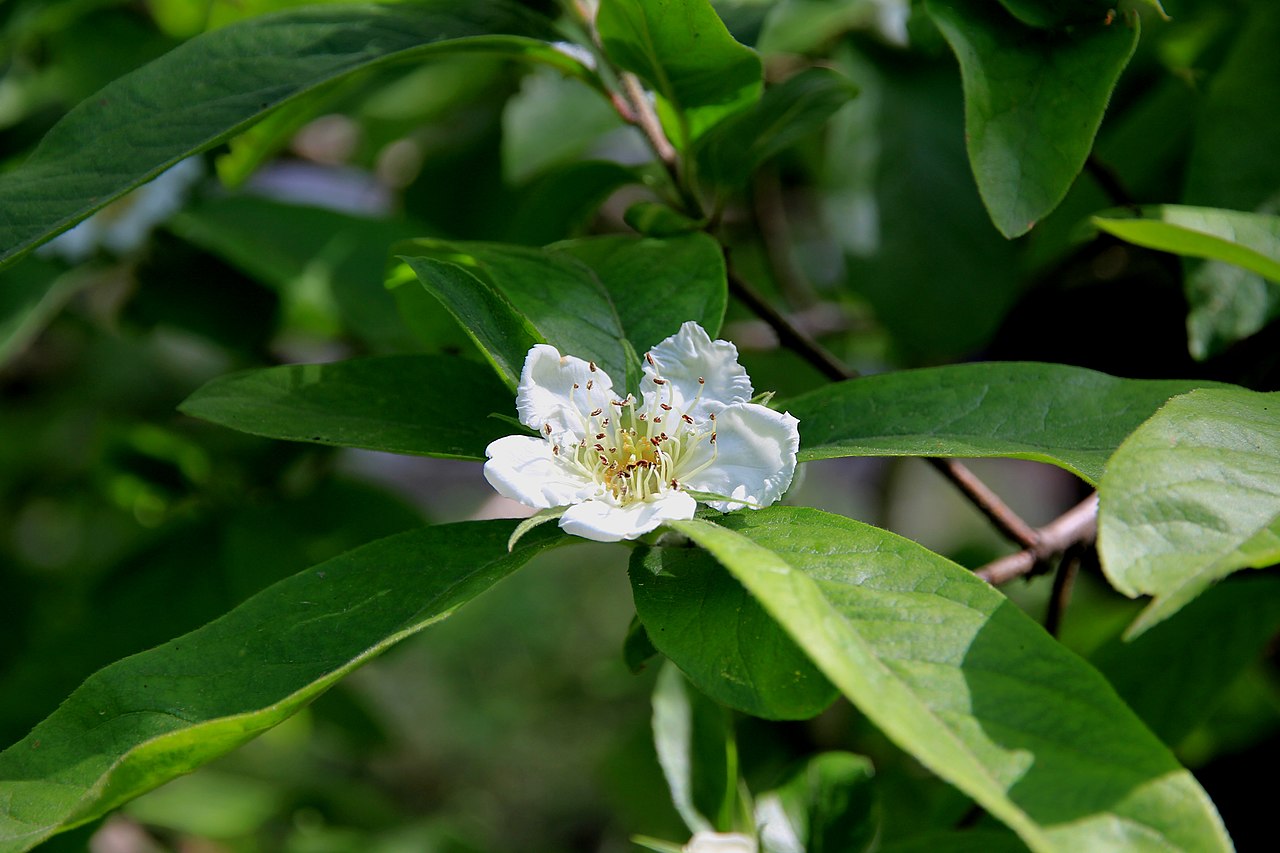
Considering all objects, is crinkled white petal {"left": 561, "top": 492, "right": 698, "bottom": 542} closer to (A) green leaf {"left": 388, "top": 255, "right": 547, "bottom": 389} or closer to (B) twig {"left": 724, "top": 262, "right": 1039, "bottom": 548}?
(A) green leaf {"left": 388, "top": 255, "right": 547, "bottom": 389}

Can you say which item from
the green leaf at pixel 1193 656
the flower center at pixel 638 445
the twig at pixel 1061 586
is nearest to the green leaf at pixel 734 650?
the flower center at pixel 638 445

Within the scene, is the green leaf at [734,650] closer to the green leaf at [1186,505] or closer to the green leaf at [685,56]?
the green leaf at [1186,505]

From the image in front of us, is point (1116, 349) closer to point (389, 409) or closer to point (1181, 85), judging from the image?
point (1181, 85)

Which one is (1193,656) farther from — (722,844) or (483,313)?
(483,313)

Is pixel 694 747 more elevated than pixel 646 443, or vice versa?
pixel 646 443

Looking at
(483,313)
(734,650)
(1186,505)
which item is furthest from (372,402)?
(1186,505)

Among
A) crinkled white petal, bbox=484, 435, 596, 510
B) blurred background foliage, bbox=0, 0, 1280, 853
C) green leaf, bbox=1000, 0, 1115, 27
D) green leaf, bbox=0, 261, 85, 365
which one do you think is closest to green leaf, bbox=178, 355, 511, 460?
crinkled white petal, bbox=484, 435, 596, 510

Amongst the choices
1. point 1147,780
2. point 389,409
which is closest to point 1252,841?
point 1147,780
